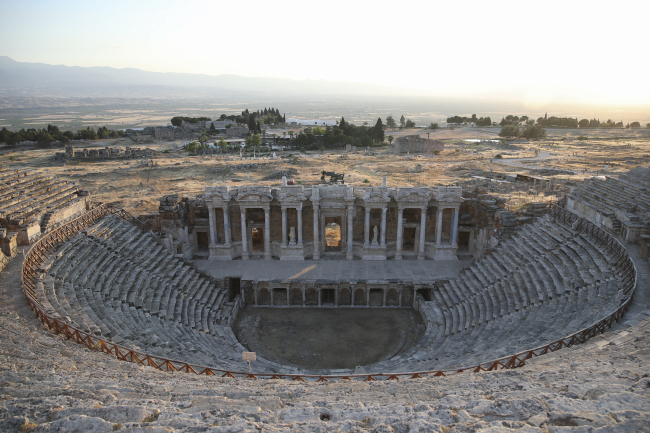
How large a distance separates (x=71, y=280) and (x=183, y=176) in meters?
44.3

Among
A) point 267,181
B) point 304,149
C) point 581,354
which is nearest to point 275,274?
point 581,354

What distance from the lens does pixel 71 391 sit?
10.2 meters

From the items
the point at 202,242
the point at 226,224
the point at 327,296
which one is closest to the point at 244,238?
the point at 226,224

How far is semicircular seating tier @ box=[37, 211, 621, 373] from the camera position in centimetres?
1717

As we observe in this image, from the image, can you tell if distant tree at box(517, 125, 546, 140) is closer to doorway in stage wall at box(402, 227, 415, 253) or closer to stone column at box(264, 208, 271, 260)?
doorway in stage wall at box(402, 227, 415, 253)

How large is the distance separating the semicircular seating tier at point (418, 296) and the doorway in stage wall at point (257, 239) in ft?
19.4

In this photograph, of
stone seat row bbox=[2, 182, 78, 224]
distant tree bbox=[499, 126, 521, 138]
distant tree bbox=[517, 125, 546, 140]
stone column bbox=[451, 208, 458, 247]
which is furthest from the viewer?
distant tree bbox=[499, 126, 521, 138]

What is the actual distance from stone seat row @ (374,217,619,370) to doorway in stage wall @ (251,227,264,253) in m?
13.3

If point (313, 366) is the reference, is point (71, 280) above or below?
above

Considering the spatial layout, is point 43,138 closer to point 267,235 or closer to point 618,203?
point 267,235

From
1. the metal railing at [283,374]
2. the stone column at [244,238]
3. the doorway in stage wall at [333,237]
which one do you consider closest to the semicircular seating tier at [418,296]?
the metal railing at [283,374]

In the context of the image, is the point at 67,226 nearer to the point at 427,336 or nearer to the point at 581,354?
the point at 427,336

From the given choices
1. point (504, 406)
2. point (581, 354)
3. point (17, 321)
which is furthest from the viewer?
point (17, 321)

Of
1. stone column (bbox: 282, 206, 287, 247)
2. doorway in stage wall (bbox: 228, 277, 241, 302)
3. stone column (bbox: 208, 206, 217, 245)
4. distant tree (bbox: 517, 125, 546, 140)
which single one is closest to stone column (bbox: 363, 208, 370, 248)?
stone column (bbox: 282, 206, 287, 247)
